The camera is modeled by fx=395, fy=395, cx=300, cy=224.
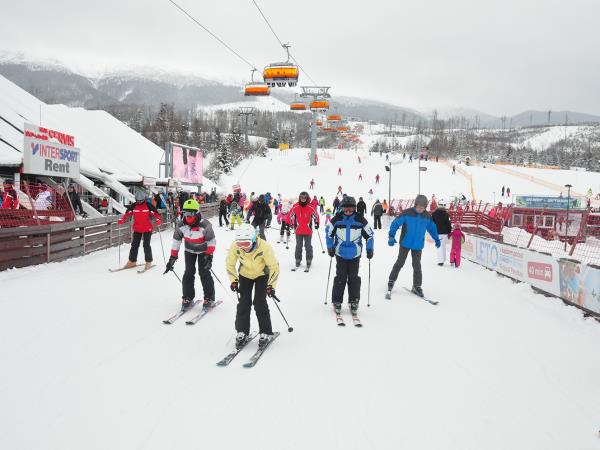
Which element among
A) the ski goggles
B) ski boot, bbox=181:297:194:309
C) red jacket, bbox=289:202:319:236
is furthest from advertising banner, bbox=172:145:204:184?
the ski goggles

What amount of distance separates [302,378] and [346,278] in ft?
7.63

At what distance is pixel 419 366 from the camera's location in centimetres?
427

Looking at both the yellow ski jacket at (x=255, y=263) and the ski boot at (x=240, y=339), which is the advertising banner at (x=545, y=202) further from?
the ski boot at (x=240, y=339)

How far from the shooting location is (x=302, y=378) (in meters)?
3.92

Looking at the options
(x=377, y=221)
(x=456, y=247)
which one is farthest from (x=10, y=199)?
(x=377, y=221)

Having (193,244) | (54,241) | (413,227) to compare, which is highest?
(413,227)

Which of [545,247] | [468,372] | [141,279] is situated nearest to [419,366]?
[468,372]

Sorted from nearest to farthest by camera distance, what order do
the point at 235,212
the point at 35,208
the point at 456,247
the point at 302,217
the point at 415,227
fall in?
the point at 415,227, the point at 35,208, the point at 302,217, the point at 456,247, the point at 235,212

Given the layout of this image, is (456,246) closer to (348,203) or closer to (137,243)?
(348,203)

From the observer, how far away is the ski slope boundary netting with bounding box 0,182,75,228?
834 cm

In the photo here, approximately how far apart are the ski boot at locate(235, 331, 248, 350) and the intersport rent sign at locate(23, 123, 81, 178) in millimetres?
9202

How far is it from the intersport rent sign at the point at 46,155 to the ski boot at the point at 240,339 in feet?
30.2

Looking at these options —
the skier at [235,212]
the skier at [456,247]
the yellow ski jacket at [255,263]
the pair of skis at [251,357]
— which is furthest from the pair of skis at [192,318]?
the skier at [235,212]

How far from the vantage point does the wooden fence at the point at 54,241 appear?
310 inches
